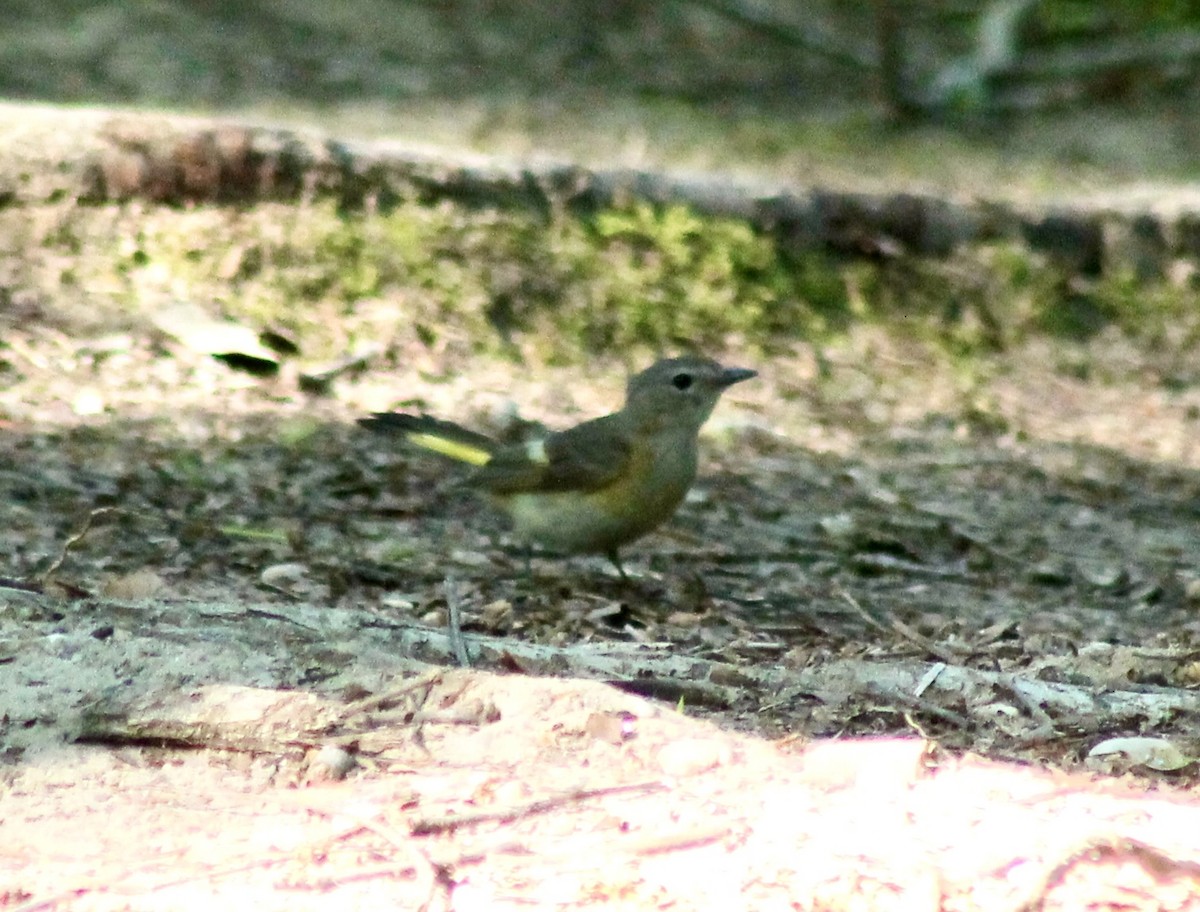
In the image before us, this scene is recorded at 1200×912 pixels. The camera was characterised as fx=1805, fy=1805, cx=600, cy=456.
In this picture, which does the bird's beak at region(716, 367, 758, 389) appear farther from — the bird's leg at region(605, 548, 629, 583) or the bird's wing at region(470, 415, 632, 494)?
the bird's leg at region(605, 548, 629, 583)

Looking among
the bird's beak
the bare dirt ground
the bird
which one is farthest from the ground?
the bird's beak

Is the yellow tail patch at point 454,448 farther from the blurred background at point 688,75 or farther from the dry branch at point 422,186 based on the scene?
the blurred background at point 688,75

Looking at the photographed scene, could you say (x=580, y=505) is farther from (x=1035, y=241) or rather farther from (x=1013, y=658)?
(x=1035, y=241)

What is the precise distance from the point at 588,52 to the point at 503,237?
164 inches

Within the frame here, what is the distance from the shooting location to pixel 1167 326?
8016 mm

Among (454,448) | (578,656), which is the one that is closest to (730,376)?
(454,448)

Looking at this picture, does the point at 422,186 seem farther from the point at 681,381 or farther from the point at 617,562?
the point at 617,562

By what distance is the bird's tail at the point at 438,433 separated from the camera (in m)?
5.46

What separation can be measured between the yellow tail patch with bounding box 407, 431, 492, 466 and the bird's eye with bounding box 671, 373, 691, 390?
0.60 m

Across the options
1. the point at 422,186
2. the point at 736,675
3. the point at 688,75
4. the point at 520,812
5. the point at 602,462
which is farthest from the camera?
the point at 688,75

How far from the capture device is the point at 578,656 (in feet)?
12.7

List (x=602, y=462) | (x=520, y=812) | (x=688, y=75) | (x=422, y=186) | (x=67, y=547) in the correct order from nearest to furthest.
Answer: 1. (x=520, y=812)
2. (x=67, y=547)
3. (x=602, y=462)
4. (x=422, y=186)
5. (x=688, y=75)

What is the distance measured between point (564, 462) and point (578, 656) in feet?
4.80

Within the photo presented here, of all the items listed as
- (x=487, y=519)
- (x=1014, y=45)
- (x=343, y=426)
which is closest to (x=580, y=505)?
(x=487, y=519)
